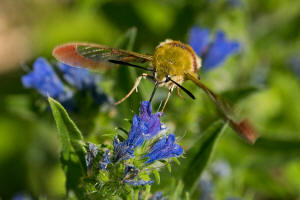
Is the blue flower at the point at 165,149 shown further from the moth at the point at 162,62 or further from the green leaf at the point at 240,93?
the green leaf at the point at 240,93

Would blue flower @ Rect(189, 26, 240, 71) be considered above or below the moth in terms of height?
above

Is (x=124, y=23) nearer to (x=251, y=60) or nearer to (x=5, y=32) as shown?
(x=251, y=60)

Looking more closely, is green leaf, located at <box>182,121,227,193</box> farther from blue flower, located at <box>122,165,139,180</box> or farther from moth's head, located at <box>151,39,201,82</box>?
blue flower, located at <box>122,165,139,180</box>

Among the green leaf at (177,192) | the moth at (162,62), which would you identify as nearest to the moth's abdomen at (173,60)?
the moth at (162,62)

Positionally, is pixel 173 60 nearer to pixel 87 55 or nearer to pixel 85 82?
pixel 87 55

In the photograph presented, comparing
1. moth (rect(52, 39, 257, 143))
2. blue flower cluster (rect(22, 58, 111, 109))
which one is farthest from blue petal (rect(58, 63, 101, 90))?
moth (rect(52, 39, 257, 143))

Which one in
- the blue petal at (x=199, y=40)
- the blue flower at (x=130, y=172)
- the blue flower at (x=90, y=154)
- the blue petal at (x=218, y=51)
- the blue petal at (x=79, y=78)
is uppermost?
the blue petal at (x=199, y=40)
